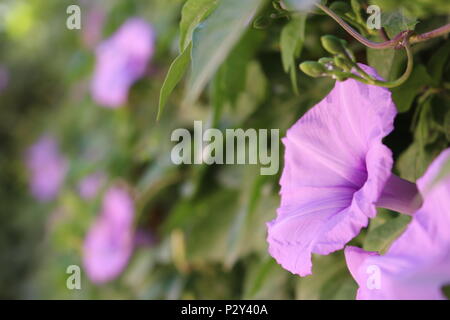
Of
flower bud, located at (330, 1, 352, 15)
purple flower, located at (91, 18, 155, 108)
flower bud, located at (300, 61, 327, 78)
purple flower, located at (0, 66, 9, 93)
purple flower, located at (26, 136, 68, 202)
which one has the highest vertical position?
flower bud, located at (330, 1, 352, 15)

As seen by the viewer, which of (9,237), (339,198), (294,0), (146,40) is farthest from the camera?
(9,237)

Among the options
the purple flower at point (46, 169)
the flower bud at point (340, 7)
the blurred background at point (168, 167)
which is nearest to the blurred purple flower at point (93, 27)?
the blurred background at point (168, 167)

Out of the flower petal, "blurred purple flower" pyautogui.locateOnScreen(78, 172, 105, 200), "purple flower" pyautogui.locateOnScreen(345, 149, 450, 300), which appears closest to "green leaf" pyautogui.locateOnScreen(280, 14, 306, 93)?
the flower petal

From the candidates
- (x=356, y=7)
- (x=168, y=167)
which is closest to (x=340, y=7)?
(x=356, y=7)

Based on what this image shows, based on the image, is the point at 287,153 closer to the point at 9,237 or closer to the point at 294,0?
the point at 294,0

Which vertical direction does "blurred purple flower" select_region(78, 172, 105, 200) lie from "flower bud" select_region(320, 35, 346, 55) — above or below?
below

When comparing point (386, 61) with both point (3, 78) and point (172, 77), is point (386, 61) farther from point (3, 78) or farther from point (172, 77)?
point (3, 78)

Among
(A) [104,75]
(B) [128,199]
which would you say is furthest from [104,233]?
(A) [104,75]

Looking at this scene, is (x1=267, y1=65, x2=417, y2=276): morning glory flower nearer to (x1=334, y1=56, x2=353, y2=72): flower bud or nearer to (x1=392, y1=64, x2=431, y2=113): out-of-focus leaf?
(x1=334, y1=56, x2=353, y2=72): flower bud
